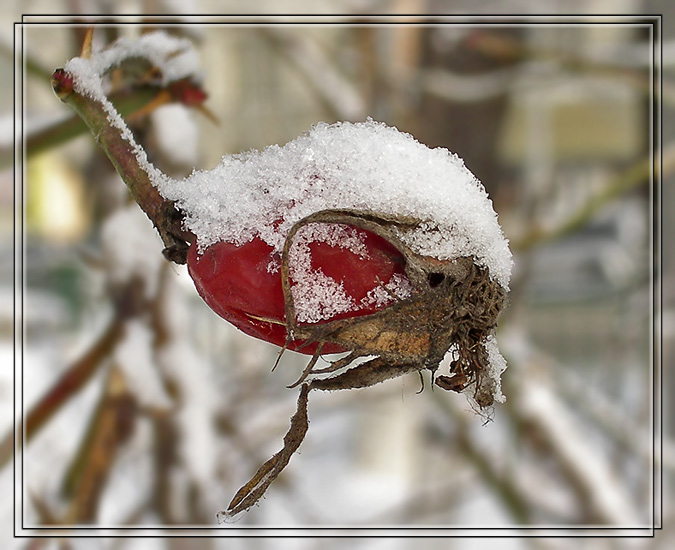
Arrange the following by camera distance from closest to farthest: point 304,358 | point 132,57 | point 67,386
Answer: point 132,57, point 67,386, point 304,358

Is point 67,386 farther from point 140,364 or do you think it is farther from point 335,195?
point 335,195

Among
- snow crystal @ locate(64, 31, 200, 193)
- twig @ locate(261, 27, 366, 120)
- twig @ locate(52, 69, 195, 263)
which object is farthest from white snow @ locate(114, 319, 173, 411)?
twig @ locate(261, 27, 366, 120)

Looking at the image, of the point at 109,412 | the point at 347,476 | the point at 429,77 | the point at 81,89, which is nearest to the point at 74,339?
the point at 347,476

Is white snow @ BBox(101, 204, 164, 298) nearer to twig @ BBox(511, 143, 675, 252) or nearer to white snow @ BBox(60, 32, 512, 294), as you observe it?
white snow @ BBox(60, 32, 512, 294)

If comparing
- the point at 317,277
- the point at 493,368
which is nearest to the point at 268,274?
the point at 317,277

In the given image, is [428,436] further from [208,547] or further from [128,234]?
[128,234]
